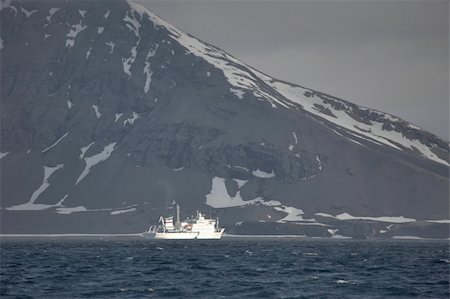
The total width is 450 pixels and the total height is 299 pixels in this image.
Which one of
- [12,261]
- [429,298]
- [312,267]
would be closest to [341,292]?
[429,298]

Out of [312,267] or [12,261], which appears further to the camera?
[12,261]

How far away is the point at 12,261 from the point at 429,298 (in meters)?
79.5

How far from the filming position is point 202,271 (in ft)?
510

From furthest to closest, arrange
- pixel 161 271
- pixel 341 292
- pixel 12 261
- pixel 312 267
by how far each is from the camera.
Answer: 1. pixel 12 261
2. pixel 312 267
3. pixel 161 271
4. pixel 341 292

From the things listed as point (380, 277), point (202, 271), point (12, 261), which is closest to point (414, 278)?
point (380, 277)

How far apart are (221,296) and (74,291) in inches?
610

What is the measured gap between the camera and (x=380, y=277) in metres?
147

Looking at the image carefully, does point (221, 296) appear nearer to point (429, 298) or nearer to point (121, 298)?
point (121, 298)


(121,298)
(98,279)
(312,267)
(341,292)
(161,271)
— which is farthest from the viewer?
(312,267)

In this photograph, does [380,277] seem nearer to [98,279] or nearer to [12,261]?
[98,279]

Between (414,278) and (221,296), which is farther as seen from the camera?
(414,278)

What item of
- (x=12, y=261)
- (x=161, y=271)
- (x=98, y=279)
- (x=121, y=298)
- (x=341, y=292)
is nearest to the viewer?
(x=121, y=298)

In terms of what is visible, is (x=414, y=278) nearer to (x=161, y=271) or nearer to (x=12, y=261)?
(x=161, y=271)

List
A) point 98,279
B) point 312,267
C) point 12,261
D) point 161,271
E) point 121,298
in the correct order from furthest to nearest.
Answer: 1. point 12,261
2. point 312,267
3. point 161,271
4. point 98,279
5. point 121,298
